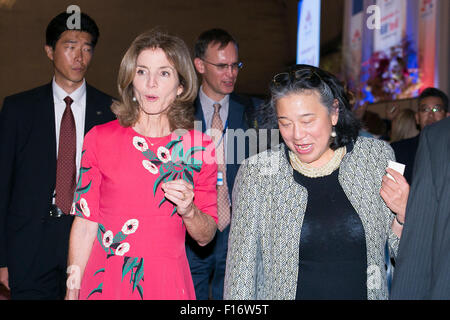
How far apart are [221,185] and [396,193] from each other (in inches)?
65.1

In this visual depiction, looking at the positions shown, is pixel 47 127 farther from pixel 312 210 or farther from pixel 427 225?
pixel 427 225

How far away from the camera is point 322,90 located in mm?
2100

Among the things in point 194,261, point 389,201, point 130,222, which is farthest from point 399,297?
point 194,261

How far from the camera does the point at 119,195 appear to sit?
2.02 metres

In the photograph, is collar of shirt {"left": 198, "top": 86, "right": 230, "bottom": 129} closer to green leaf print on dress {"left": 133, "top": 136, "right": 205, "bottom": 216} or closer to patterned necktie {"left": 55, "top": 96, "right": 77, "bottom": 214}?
patterned necktie {"left": 55, "top": 96, "right": 77, "bottom": 214}

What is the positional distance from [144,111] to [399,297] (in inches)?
48.3

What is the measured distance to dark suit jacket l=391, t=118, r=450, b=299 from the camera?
131cm

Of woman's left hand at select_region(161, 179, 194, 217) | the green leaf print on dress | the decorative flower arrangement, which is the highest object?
the decorative flower arrangement

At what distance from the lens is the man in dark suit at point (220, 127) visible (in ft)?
11.5

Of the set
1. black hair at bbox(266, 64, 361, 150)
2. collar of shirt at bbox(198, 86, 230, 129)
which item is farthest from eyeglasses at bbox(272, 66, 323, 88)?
collar of shirt at bbox(198, 86, 230, 129)

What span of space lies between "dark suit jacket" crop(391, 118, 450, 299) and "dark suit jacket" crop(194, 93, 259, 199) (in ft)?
6.87

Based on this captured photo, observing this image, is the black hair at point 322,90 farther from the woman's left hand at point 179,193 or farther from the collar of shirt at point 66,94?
the collar of shirt at point 66,94

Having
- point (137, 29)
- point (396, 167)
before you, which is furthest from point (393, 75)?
point (396, 167)
